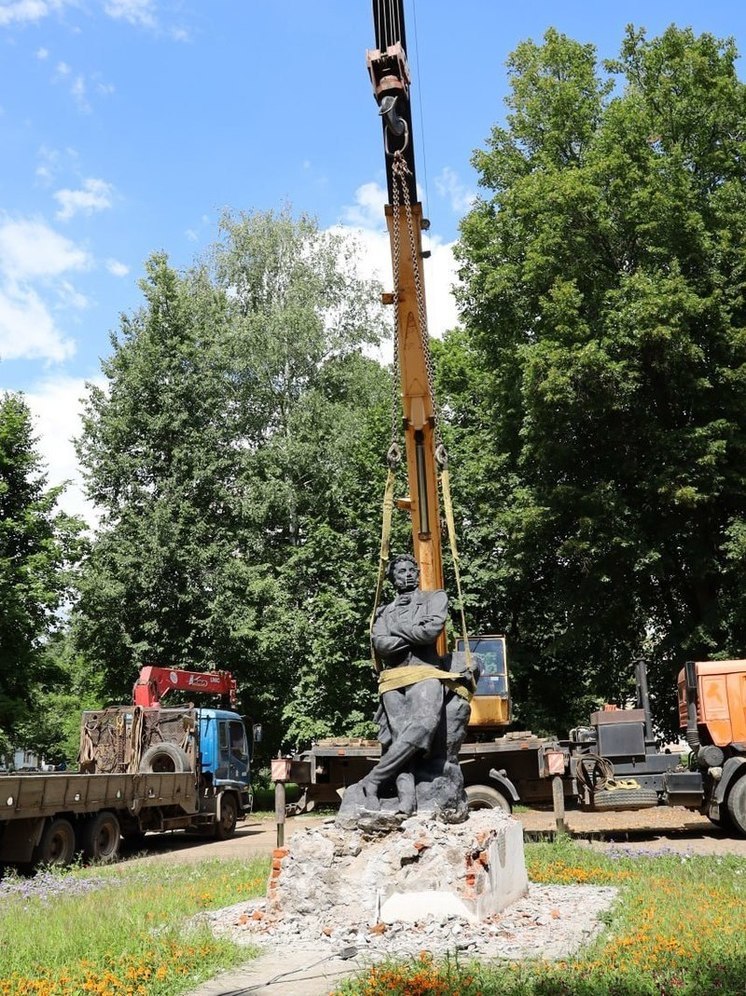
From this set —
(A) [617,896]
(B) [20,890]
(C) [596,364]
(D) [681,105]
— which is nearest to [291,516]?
(C) [596,364]

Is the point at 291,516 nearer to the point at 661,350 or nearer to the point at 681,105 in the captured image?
the point at 661,350

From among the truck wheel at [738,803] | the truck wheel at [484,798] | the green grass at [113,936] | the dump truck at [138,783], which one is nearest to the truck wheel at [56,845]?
the dump truck at [138,783]

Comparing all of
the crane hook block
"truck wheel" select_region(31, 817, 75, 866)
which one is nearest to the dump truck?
"truck wheel" select_region(31, 817, 75, 866)

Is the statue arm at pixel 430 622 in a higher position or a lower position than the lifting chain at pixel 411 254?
lower

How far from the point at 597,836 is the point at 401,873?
31.0ft

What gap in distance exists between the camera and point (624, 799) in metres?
15.6

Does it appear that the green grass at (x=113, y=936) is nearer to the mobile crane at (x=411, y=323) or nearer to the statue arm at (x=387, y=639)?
the statue arm at (x=387, y=639)

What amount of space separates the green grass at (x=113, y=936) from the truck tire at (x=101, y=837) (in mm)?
3330

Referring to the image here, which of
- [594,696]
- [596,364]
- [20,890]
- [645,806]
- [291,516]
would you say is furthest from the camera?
[291,516]

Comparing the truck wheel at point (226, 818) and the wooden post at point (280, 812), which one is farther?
the truck wheel at point (226, 818)

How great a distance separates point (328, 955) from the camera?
7.05 metres

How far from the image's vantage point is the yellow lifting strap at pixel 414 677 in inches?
373

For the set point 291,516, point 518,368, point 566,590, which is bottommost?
point 566,590

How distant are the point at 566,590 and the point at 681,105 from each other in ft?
37.9
